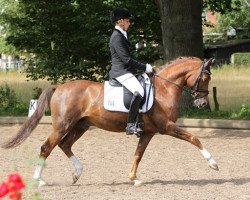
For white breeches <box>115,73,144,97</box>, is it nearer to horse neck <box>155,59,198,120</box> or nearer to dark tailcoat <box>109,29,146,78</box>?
dark tailcoat <box>109,29,146,78</box>

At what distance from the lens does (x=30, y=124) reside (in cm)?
878

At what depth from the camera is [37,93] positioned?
16938 millimetres

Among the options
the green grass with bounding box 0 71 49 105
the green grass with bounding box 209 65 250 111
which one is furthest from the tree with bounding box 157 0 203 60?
the green grass with bounding box 0 71 49 105

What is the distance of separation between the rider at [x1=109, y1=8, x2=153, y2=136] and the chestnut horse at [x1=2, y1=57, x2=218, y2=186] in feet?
0.75

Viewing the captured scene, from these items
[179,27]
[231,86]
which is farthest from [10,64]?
[179,27]

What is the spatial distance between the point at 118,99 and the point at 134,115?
34cm

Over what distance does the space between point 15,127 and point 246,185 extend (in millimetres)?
9537

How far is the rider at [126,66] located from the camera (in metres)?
8.30

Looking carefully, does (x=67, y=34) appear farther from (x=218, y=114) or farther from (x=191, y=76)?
(x=191, y=76)

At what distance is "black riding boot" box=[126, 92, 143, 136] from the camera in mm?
8375

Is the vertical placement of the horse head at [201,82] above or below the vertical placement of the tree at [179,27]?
below

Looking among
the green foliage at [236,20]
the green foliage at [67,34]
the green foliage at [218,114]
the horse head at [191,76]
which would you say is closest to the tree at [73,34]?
the green foliage at [67,34]

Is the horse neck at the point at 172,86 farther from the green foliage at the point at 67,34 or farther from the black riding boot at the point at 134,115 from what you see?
the green foliage at the point at 67,34

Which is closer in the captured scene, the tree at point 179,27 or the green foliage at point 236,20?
the tree at point 179,27
